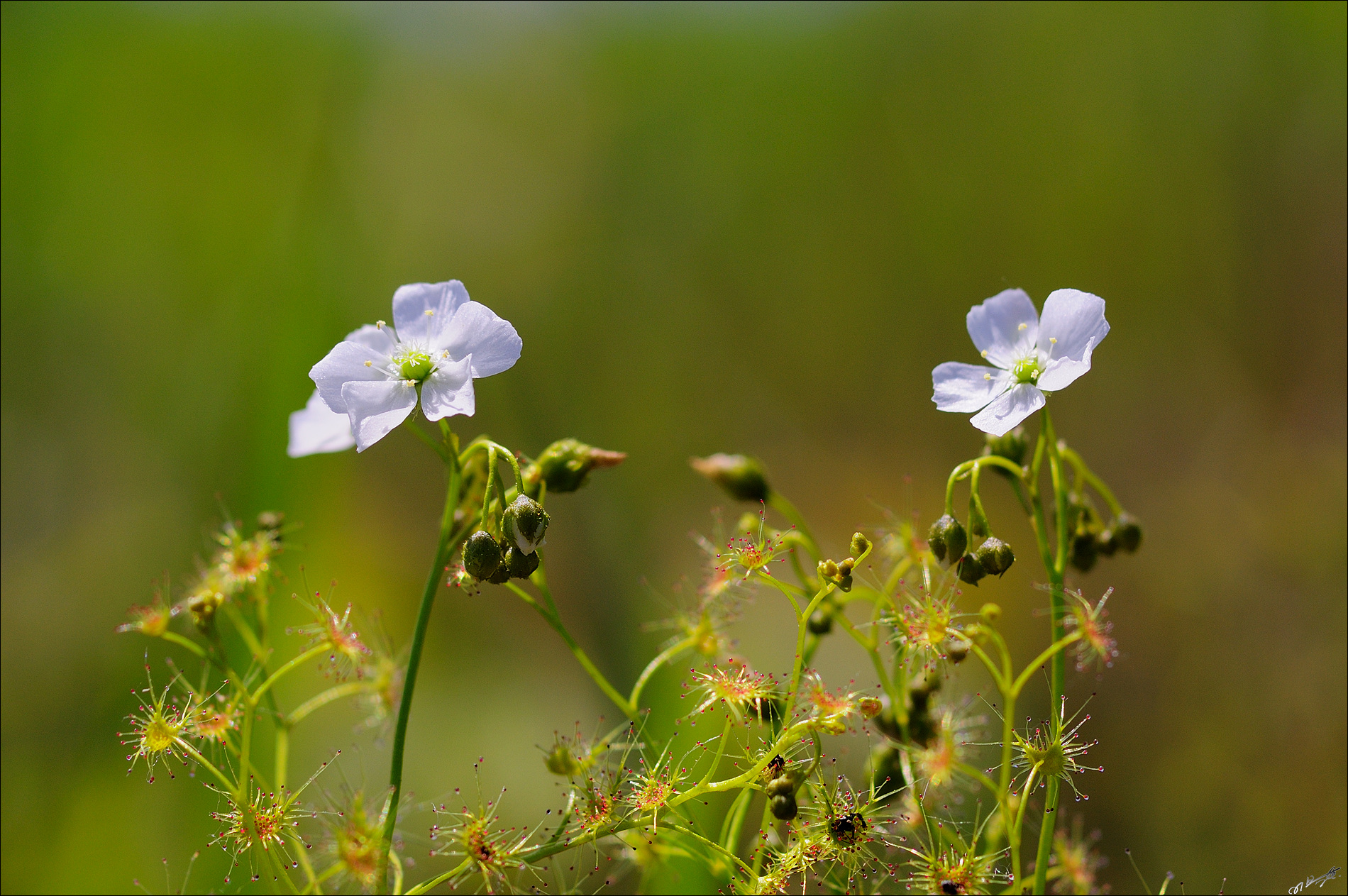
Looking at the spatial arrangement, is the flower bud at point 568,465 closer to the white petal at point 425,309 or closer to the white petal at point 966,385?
the white petal at point 425,309

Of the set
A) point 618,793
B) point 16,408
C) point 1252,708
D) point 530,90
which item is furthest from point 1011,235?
point 16,408

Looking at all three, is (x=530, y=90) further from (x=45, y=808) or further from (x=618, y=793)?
(x=618, y=793)

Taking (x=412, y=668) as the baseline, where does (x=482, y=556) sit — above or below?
above

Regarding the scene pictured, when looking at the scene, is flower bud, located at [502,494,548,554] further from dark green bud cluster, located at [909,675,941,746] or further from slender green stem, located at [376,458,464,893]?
dark green bud cluster, located at [909,675,941,746]

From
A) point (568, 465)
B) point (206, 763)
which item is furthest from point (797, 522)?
point (206, 763)

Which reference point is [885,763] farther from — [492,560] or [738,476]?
[492,560]

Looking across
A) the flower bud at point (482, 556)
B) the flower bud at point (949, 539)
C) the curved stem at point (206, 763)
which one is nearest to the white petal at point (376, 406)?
the flower bud at point (482, 556)
